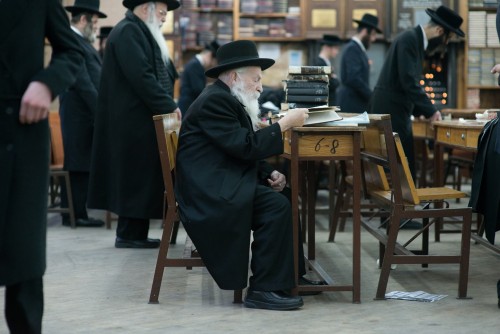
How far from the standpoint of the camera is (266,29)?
440 inches

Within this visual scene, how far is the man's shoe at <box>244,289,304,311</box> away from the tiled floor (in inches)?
1.6

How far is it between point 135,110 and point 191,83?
4.06 meters

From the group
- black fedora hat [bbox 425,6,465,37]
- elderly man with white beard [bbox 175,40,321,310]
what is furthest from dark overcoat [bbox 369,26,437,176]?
elderly man with white beard [bbox 175,40,321,310]

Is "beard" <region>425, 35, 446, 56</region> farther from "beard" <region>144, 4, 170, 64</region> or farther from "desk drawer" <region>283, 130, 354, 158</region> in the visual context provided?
"desk drawer" <region>283, 130, 354, 158</region>

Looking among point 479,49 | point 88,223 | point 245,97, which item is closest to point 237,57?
point 245,97

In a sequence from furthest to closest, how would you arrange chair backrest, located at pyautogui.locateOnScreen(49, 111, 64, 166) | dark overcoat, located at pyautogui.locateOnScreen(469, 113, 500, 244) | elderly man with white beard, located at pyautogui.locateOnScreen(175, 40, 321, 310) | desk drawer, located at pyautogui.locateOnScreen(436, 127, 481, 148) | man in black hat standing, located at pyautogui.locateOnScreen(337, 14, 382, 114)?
1. man in black hat standing, located at pyautogui.locateOnScreen(337, 14, 382, 114)
2. chair backrest, located at pyautogui.locateOnScreen(49, 111, 64, 166)
3. desk drawer, located at pyautogui.locateOnScreen(436, 127, 481, 148)
4. dark overcoat, located at pyautogui.locateOnScreen(469, 113, 500, 244)
5. elderly man with white beard, located at pyautogui.locateOnScreen(175, 40, 321, 310)

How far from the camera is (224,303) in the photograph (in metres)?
4.46

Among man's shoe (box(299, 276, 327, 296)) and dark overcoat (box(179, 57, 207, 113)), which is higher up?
dark overcoat (box(179, 57, 207, 113))

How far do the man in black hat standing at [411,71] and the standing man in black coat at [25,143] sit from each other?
→ 4131 mm

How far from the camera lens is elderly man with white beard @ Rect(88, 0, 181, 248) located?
595cm

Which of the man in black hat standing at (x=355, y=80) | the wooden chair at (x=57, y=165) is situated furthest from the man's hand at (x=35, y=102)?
the man in black hat standing at (x=355, y=80)

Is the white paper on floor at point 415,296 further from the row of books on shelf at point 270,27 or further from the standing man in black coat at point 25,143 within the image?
the row of books on shelf at point 270,27

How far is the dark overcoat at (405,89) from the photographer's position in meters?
6.84

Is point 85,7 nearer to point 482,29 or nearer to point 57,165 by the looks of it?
point 57,165
